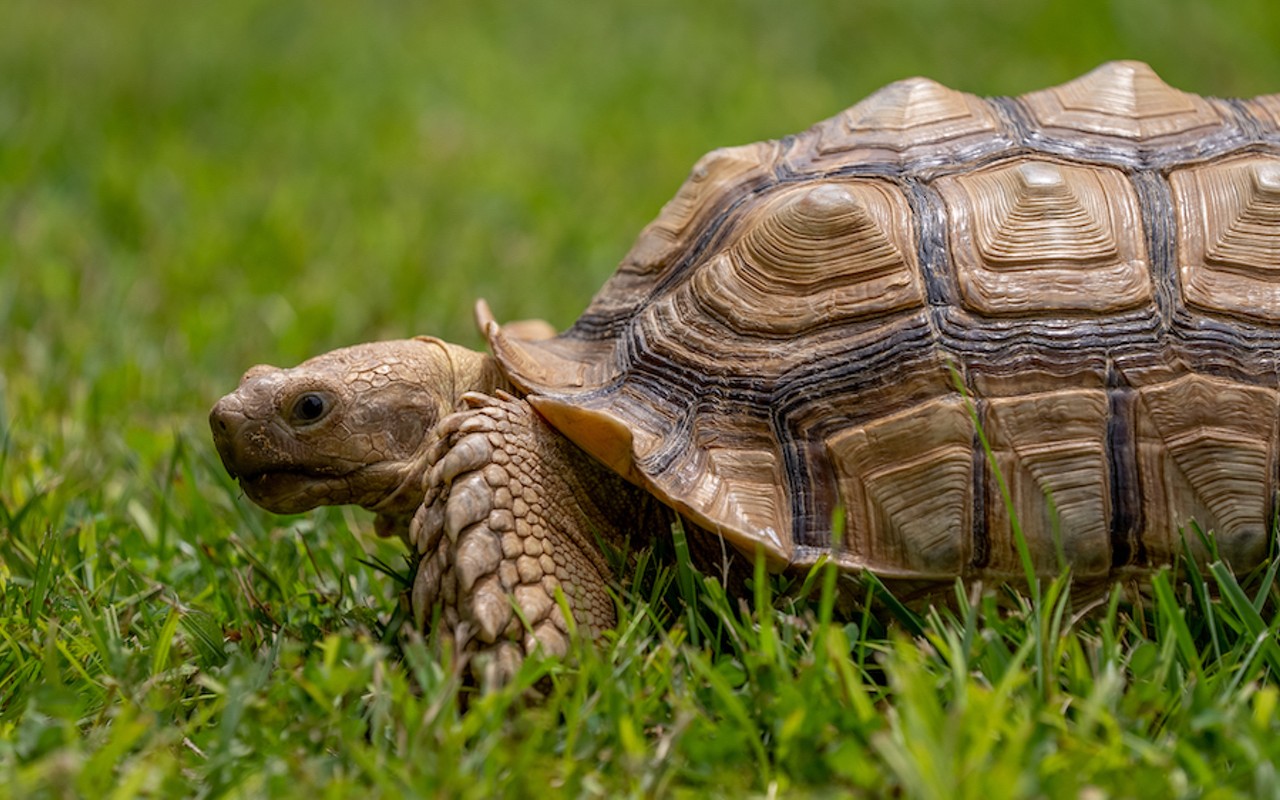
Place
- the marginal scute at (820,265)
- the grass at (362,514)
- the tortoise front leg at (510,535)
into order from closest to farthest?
the grass at (362,514) → the tortoise front leg at (510,535) → the marginal scute at (820,265)

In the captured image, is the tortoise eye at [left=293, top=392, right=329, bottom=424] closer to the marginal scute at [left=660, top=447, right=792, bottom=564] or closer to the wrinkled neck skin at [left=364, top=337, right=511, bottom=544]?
the wrinkled neck skin at [left=364, top=337, right=511, bottom=544]

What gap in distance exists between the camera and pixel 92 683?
7.42 feet

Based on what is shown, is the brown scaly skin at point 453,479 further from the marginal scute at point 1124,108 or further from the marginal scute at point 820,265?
→ the marginal scute at point 1124,108

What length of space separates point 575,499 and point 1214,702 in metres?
1.23

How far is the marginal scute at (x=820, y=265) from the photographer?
2.56 metres

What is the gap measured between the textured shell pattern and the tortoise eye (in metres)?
0.42

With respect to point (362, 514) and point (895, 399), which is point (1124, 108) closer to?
point (895, 399)

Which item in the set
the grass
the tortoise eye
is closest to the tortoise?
the tortoise eye

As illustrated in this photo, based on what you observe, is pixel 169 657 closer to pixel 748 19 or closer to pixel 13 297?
pixel 13 297

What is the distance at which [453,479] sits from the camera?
249 cm

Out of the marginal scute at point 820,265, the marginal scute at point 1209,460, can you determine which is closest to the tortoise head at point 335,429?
the marginal scute at point 820,265

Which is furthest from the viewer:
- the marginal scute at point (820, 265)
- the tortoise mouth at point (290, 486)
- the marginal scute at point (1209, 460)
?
the tortoise mouth at point (290, 486)

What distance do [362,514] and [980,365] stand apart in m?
1.91

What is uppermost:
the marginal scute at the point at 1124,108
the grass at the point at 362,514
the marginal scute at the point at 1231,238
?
the marginal scute at the point at 1124,108
